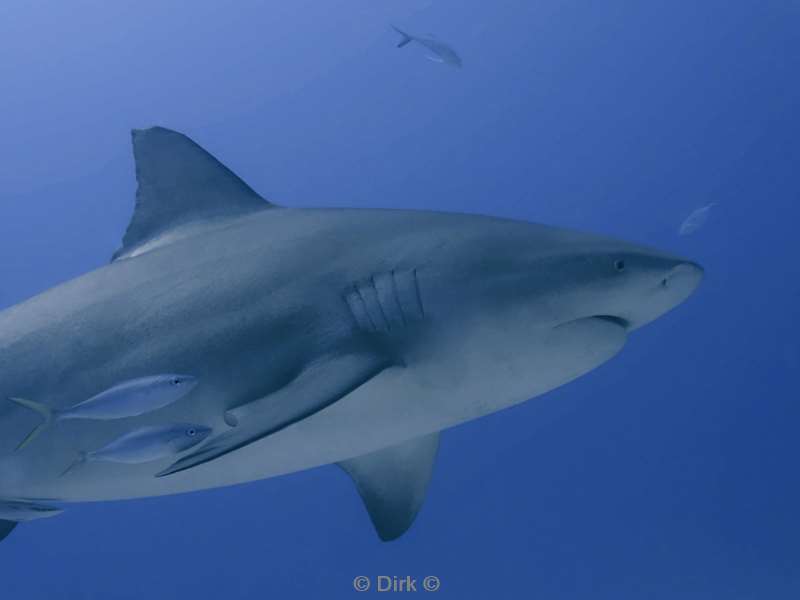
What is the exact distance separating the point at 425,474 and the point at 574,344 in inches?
43.3

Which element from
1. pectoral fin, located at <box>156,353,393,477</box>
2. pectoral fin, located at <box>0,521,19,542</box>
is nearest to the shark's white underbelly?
pectoral fin, located at <box>156,353,393,477</box>

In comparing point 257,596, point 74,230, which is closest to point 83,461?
point 257,596

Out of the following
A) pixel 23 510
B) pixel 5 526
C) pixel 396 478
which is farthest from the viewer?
pixel 396 478

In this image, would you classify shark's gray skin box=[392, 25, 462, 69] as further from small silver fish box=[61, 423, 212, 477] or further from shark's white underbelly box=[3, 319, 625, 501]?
small silver fish box=[61, 423, 212, 477]

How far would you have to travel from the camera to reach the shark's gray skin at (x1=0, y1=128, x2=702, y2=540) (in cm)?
244

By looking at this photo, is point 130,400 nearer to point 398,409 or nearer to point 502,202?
point 398,409

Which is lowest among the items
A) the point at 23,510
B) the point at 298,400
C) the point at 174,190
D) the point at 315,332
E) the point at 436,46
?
the point at 298,400

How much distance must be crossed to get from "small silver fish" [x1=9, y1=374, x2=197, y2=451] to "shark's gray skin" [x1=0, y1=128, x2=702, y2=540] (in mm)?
90

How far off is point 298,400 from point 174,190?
1388 mm

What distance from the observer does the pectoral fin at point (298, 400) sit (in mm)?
2195

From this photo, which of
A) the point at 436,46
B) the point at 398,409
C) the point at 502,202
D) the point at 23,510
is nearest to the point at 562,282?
the point at 398,409

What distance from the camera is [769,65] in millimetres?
25297

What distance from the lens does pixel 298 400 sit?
7.52 ft

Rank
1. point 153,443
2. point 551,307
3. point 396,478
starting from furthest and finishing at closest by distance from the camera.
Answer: point 396,478, point 153,443, point 551,307
